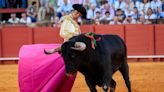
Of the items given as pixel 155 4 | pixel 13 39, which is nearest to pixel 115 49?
pixel 155 4

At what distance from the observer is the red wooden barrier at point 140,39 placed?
13375 millimetres

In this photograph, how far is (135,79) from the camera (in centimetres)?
984

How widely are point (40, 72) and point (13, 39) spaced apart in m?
7.33

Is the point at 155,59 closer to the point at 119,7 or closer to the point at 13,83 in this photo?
the point at 119,7

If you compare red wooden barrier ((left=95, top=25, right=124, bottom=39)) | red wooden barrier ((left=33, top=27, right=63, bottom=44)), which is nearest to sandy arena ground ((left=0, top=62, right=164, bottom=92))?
red wooden barrier ((left=95, top=25, right=124, bottom=39))

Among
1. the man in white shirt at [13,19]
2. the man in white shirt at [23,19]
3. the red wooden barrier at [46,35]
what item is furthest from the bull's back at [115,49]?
the man in white shirt at [13,19]

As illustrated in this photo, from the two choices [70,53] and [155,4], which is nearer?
[70,53]

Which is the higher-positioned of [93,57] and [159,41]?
[93,57]

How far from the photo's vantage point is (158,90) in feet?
27.2

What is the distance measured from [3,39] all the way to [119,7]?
3.33 metres

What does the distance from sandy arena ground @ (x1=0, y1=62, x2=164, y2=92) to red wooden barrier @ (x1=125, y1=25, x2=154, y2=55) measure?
662 mm

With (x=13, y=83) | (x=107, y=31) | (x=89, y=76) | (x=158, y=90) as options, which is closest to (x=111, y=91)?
(x=89, y=76)

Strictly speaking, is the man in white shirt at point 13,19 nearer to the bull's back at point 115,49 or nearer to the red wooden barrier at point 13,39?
the red wooden barrier at point 13,39

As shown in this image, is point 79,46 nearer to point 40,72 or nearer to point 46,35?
point 40,72
